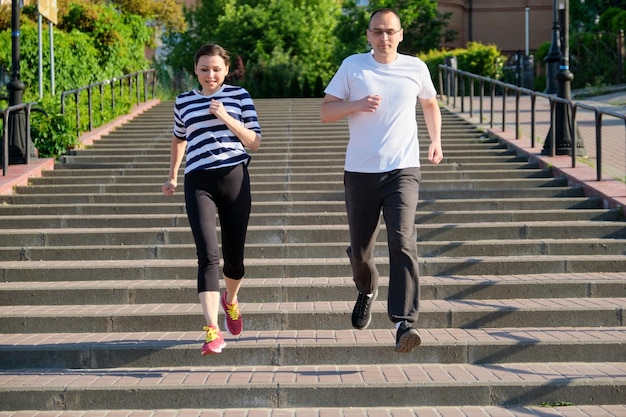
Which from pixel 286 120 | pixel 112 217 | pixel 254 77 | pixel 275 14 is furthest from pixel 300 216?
pixel 275 14

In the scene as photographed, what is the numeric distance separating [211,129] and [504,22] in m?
44.5

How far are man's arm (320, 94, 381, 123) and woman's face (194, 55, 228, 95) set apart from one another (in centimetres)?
65

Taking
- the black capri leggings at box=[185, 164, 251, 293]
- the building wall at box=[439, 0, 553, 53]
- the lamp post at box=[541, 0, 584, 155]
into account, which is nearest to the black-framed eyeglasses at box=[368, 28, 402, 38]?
the black capri leggings at box=[185, 164, 251, 293]

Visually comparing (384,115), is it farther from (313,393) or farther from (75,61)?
(75,61)

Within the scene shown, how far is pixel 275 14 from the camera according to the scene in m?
36.9

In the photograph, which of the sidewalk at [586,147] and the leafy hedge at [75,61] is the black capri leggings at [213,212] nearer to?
the sidewalk at [586,147]

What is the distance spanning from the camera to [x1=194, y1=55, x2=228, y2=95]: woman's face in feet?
19.1

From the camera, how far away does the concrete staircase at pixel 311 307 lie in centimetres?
563

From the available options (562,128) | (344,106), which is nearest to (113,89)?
(562,128)

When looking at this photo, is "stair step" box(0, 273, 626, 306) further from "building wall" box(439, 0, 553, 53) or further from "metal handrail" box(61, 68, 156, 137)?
"building wall" box(439, 0, 553, 53)

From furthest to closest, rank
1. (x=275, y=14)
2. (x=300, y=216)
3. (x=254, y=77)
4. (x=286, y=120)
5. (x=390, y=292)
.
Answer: (x=275, y=14) → (x=254, y=77) → (x=286, y=120) → (x=300, y=216) → (x=390, y=292)

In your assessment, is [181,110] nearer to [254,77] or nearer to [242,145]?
[242,145]

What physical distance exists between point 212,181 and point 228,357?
1.16 meters

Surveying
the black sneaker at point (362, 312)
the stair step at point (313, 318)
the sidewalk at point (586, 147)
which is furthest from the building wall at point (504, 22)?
the black sneaker at point (362, 312)
